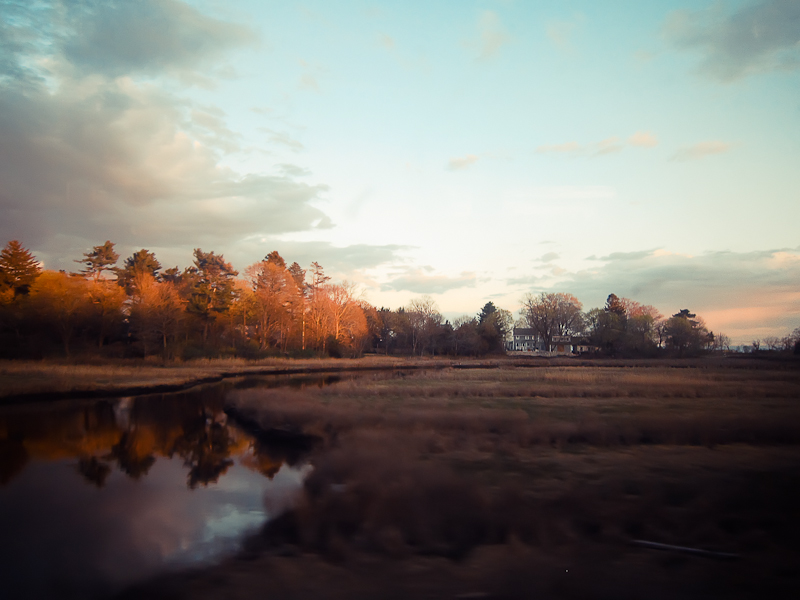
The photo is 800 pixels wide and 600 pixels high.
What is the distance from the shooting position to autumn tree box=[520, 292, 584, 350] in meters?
99.6

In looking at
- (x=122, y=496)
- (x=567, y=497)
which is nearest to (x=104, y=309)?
(x=122, y=496)

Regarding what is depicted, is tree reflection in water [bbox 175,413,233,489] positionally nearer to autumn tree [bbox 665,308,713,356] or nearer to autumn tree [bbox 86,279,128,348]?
autumn tree [bbox 86,279,128,348]

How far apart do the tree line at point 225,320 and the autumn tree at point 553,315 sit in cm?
24

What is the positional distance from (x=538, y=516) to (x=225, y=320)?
58.2 m

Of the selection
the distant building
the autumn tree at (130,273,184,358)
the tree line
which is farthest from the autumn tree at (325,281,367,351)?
the distant building

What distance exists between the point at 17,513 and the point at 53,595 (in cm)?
448

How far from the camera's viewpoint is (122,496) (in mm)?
10414

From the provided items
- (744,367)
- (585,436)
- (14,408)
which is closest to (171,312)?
(14,408)

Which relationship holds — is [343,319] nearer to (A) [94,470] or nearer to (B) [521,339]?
(A) [94,470]

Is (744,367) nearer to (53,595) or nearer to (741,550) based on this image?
(741,550)

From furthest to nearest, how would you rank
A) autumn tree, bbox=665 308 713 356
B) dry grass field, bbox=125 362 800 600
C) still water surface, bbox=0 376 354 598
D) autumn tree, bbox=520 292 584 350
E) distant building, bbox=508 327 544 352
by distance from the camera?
distant building, bbox=508 327 544 352 → autumn tree, bbox=520 292 584 350 → autumn tree, bbox=665 308 713 356 → still water surface, bbox=0 376 354 598 → dry grass field, bbox=125 362 800 600

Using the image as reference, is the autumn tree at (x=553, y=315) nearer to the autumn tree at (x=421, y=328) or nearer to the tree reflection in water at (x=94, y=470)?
the autumn tree at (x=421, y=328)

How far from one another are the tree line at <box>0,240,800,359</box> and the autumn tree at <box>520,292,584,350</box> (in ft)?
0.78

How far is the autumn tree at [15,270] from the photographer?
47.6 m
